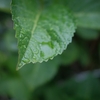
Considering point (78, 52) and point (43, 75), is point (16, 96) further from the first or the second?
point (78, 52)

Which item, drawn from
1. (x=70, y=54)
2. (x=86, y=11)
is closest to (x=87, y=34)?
(x=70, y=54)

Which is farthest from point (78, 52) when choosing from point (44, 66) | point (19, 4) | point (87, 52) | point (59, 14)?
point (19, 4)

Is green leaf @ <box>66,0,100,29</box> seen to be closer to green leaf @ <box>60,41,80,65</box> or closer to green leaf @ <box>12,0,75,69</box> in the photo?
green leaf @ <box>12,0,75,69</box>

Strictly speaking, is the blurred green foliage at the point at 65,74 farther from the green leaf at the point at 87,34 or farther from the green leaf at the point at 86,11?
the green leaf at the point at 86,11

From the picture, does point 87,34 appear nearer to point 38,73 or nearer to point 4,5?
point 38,73

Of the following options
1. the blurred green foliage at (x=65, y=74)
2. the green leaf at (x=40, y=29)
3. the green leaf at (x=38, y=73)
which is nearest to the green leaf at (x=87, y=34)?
the blurred green foliage at (x=65, y=74)
